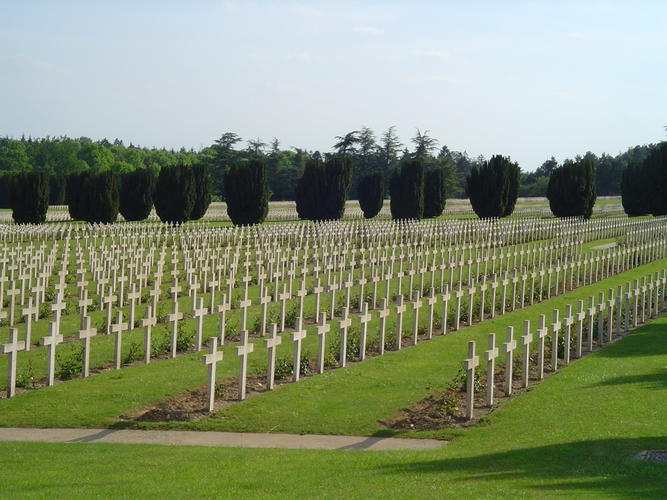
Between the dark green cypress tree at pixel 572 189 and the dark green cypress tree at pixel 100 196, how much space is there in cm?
2579

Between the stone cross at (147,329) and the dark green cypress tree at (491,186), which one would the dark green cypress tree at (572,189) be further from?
the stone cross at (147,329)

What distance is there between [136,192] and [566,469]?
1784 inches

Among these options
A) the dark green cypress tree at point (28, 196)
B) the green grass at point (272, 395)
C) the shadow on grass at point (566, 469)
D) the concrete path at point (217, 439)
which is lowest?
the concrete path at point (217, 439)

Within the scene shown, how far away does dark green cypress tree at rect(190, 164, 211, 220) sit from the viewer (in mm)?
48306

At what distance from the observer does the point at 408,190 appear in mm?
51656

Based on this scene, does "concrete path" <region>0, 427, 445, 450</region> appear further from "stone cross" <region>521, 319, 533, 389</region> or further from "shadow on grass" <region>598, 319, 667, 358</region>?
"shadow on grass" <region>598, 319, 667, 358</region>

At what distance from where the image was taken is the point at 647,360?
45.9ft

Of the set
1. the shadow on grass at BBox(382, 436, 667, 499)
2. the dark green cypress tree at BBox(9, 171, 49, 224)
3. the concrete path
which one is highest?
the dark green cypress tree at BBox(9, 171, 49, 224)

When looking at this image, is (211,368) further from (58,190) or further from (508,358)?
(58,190)

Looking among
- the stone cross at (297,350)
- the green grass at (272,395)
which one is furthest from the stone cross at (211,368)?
the stone cross at (297,350)

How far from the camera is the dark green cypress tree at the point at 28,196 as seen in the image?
147 feet

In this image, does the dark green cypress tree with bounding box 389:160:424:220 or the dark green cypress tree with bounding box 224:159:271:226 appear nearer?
the dark green cypress tree with bounding box 224:159:271:226

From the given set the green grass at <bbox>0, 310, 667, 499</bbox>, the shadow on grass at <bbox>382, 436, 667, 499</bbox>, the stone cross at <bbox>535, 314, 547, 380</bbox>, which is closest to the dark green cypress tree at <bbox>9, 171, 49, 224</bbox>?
the stone cross at <bbox>535, 314, 547, 380</bbox>

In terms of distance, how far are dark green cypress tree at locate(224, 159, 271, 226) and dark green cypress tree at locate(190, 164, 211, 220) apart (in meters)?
3.24
